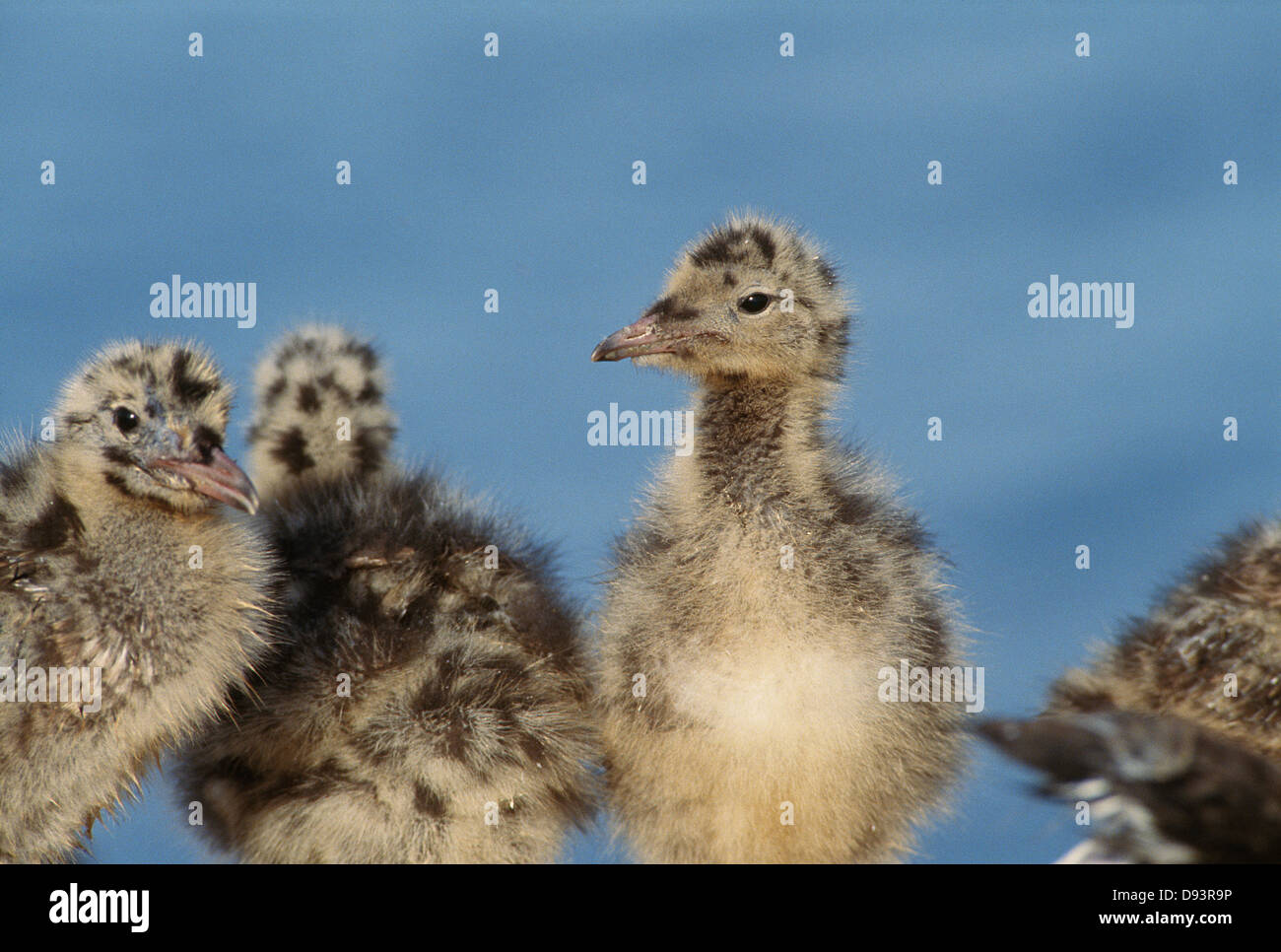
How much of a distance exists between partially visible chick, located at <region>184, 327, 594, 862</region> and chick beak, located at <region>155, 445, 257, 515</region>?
379 millimetres

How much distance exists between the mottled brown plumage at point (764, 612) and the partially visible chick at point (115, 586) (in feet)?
2.92

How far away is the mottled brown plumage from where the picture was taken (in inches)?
109

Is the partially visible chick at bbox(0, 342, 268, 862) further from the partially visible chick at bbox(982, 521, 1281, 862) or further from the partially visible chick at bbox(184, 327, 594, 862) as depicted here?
the partially visible chick at bbox(982, 521, 1281, 862)

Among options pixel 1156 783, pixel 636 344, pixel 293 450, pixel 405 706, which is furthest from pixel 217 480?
pixel 1156 783

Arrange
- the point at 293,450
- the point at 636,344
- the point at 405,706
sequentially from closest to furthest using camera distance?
1. the point at 405,706
2. the point at 636,344
3. the point at 293,450

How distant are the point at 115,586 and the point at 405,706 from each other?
0.67 metres

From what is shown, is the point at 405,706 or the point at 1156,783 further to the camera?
the point at 405,706

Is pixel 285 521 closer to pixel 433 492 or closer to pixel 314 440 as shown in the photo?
pixel 433 492

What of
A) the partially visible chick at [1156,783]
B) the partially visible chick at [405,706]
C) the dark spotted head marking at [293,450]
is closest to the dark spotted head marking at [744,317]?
the partially visible chick at [405,706]

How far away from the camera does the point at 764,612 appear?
2783 millimetres

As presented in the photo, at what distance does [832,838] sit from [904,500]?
2.73 feet

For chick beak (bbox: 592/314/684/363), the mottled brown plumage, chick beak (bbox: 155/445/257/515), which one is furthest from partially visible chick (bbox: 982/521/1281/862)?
chick beak (bbox: 155/445/257/515)

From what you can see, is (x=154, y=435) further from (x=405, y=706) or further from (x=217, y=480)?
(x=405, y=706)

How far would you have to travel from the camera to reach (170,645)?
2.70 m
